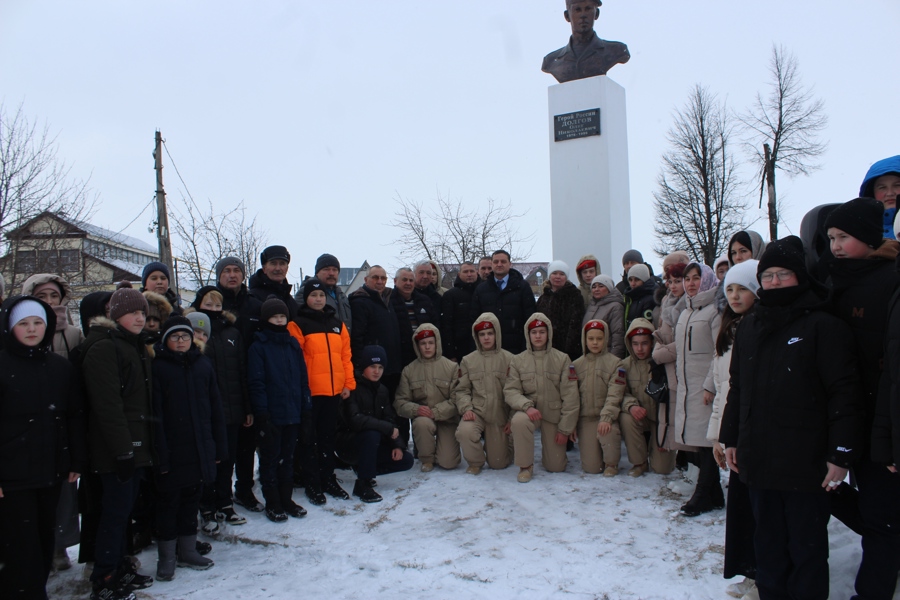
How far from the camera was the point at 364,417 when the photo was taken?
17.4 feet

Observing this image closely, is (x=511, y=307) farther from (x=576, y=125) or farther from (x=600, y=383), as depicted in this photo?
(x=576, y=125)

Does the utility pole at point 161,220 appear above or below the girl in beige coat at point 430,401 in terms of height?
above

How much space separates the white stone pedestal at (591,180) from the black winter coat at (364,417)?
4201 mm

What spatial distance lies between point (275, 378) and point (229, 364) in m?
0.33

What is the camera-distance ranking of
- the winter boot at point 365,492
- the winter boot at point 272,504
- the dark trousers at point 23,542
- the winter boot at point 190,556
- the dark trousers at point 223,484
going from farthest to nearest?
the winter boot at point 365,492
the winter boot at point 272,504
the dark trousers at point 223,484
the winter boot at point 190,556
the dark trousers at point 23,542

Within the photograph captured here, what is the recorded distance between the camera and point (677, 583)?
3482mm

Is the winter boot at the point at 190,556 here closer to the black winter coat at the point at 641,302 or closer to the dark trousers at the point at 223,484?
the dark trousers at the point at 223,484

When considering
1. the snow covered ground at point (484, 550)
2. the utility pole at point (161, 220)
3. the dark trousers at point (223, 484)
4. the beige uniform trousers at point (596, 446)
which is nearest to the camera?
the snow covered ground at point (484, 550)

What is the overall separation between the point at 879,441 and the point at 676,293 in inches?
110

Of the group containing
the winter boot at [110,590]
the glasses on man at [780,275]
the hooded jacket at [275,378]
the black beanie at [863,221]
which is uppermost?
the black beanie at [863,221]

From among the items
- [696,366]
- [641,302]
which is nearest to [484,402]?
[641,302]

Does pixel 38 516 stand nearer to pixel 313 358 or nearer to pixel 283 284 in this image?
pixel 313 358

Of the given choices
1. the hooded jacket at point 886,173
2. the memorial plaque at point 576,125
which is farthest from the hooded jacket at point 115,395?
the memorial plaque at point 576,125

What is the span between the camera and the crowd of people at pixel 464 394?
2.76 m
